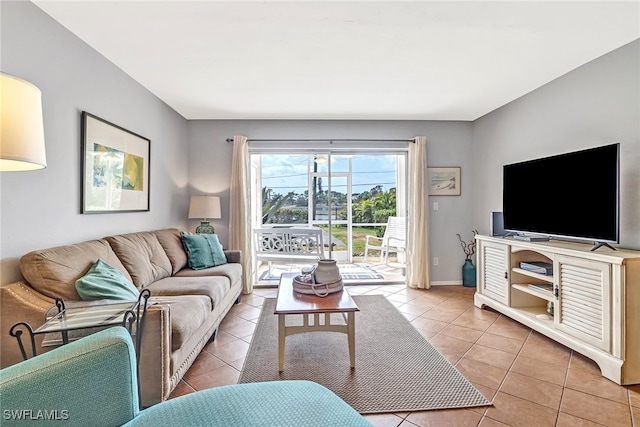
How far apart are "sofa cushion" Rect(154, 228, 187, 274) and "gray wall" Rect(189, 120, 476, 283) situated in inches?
37.9

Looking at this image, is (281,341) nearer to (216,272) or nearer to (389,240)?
(216,272)

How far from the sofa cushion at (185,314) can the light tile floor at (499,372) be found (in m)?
0.34

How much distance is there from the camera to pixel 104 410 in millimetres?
896

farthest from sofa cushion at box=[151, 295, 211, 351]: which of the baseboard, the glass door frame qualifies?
the baseboard

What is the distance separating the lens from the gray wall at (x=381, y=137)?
4.11 metres

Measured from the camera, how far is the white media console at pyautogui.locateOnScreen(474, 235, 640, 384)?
1.88 m

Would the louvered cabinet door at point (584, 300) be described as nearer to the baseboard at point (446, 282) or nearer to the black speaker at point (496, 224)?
the black speaker at point (496, 224)

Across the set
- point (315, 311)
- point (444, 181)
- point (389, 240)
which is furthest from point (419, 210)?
point (315, 311)

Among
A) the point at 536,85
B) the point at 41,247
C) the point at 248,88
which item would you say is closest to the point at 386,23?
the point at 248,88

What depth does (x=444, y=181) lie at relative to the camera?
4.24 m

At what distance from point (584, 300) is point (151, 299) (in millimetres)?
2982

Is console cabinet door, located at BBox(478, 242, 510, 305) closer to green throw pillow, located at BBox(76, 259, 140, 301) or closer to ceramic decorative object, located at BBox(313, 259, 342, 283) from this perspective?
ceramic decorative object, located at BBox(313, 259, 342, 283)

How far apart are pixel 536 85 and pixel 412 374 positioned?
3.01 m

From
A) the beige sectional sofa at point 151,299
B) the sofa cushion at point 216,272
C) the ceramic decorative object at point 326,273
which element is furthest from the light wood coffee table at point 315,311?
the sofa cushion at point 216,272
